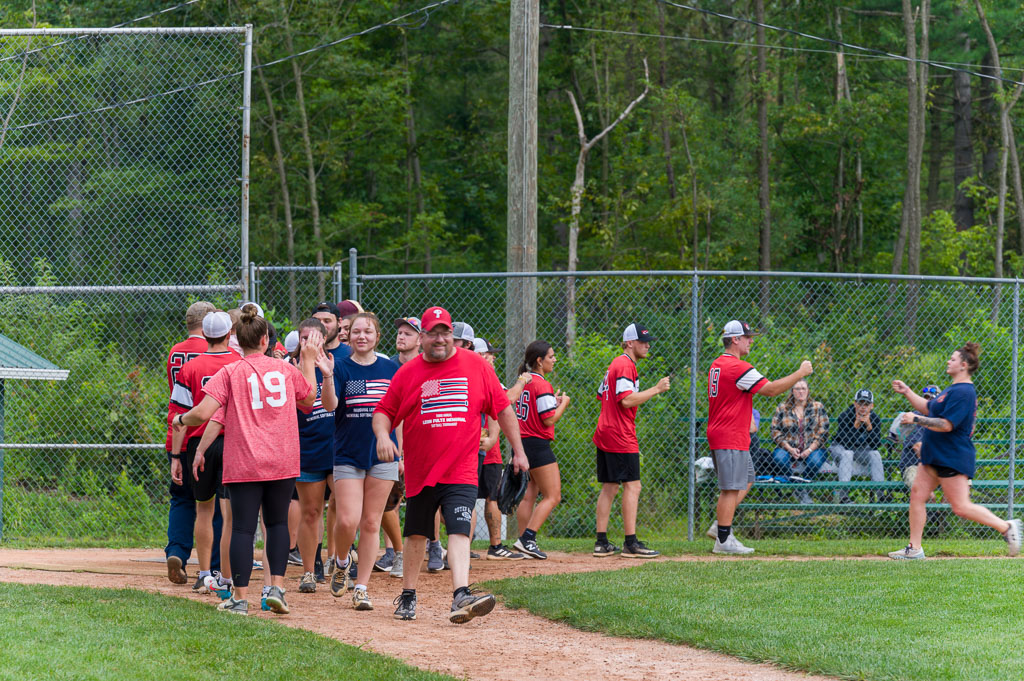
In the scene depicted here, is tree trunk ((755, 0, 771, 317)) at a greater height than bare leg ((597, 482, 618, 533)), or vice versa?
tree trunk ((755, 0, 771, 317))

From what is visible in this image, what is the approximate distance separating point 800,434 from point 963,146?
20722 mm

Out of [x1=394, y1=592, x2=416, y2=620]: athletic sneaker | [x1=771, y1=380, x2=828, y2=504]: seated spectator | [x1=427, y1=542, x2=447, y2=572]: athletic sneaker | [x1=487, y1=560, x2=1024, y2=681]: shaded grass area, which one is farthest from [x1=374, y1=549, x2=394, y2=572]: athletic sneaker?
[x1=771, y1=380, x2=828, y2=504]: seated spectator

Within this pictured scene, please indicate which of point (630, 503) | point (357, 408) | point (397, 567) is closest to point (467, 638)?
point (357, 408)

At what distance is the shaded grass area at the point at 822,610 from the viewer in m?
5.72

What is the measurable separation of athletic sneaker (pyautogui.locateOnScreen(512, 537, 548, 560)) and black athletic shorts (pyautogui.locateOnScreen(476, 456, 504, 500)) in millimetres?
585

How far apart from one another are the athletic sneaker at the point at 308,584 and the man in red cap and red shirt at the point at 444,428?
1.34m

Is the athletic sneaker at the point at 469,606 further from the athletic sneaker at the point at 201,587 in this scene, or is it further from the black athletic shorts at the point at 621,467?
the black athletic shorts at the point at 621,467

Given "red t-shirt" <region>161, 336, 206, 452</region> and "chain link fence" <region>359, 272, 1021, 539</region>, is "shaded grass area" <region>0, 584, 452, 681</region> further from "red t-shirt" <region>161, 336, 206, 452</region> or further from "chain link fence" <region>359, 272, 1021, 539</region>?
"chain link fence" <region>359, 272, 1021, 539</region>

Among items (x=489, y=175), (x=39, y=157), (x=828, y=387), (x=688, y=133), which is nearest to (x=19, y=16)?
(x=489, y=175)

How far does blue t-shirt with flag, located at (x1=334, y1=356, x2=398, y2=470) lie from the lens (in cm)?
721

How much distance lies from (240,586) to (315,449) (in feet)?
4.19

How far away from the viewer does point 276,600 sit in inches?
258

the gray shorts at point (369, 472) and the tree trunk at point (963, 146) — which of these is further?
the tree trunk at point (963, 146)

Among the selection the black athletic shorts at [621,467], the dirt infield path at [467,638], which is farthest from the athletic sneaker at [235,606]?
the black athletic shorts at [621,467]
